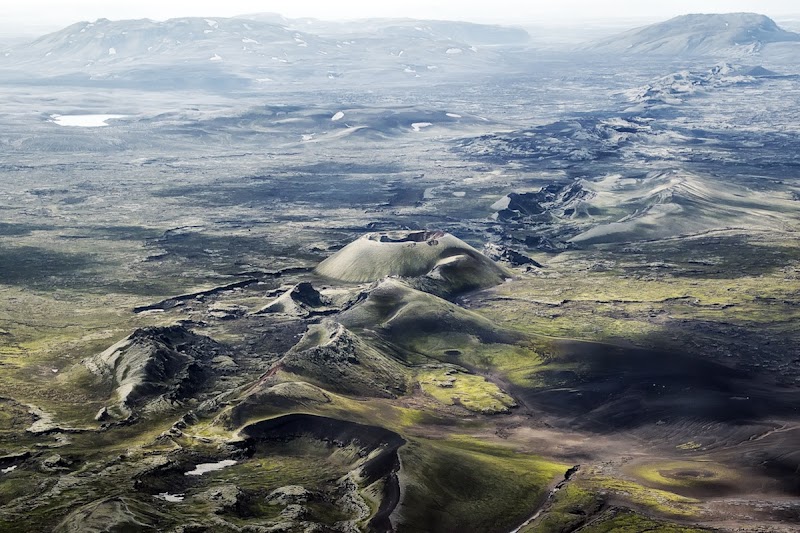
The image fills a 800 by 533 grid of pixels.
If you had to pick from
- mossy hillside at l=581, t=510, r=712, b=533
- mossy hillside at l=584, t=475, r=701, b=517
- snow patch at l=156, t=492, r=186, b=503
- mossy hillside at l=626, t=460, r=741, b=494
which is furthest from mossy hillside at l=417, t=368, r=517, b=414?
snow patch at l=156, t=492, r=186, b=503

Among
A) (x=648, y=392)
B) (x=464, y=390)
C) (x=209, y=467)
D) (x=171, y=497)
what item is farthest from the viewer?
(x=464, y=390)

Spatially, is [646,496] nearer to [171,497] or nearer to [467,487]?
[467,487]

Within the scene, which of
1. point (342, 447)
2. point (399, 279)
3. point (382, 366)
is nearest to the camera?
point (342, 447)

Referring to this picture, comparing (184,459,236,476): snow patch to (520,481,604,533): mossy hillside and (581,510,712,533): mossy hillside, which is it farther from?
(581,510,712,533): mossy hillside

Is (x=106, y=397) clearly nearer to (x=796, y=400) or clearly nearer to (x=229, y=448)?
(x=229, y=448)

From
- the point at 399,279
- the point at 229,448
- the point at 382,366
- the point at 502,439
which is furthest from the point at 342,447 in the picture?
the point at 399,279

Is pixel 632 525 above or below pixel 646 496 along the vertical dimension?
above

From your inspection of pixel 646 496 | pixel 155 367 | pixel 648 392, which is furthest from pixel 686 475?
pixel 155 367

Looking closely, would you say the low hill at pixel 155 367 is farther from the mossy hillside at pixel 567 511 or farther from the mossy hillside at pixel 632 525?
the mossy hillside at pixel 632 525
